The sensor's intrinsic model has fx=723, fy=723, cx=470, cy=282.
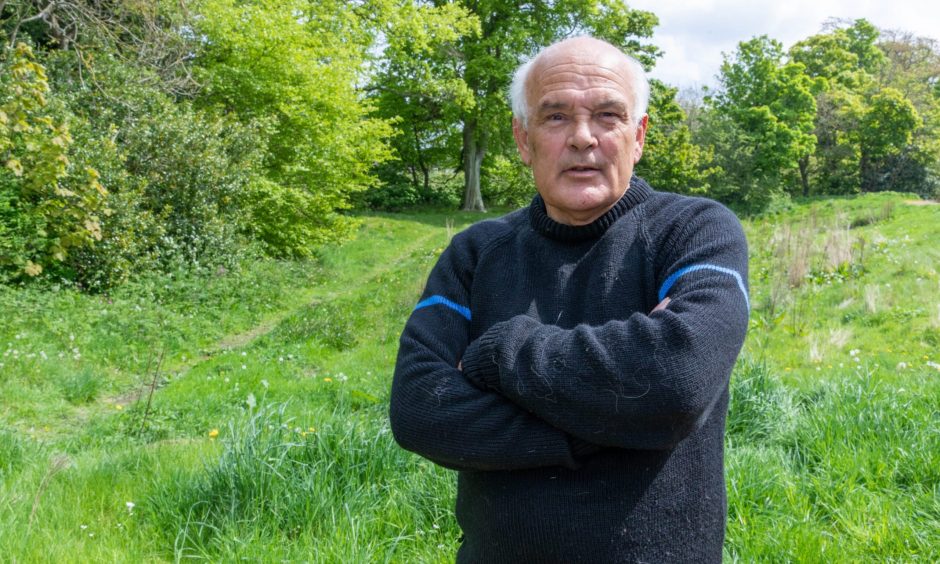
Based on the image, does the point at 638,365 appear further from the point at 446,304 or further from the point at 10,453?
the point at 10,453

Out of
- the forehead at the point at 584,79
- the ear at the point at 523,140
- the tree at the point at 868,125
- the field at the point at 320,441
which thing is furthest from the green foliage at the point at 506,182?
the forehead at the point at 584,79

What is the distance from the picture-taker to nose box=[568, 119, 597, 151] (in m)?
1.95

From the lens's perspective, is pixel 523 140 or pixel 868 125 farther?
pixel 868 125

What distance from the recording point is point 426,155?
3453 cm

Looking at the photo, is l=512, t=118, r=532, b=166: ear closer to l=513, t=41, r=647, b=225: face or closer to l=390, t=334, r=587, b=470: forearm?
l=513, t=41, r=647, b=225: face

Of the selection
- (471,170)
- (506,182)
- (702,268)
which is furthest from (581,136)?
(506,182)

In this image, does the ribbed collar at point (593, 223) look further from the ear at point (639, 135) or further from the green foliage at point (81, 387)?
the green foliage at point (81, 387)

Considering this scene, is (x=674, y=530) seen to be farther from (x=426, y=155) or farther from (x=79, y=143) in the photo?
(x=426, y=155)

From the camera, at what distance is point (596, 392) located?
159 cm

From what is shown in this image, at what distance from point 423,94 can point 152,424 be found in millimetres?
24614

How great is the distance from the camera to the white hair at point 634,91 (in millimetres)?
2037

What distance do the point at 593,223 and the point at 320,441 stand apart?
6.94 ft

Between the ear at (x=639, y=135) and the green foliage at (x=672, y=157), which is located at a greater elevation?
the green foliage at (x=672, y=157)

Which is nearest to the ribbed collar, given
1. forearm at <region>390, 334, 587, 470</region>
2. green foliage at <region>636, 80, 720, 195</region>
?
forearm at <region>390, 334, 587, 470</region>
